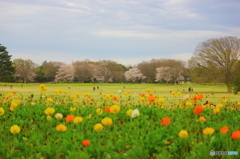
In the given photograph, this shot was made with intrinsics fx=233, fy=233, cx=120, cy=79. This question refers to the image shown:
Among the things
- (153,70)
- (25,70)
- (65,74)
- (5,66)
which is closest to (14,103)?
(5,66)

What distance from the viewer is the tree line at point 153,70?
33312 millimetres

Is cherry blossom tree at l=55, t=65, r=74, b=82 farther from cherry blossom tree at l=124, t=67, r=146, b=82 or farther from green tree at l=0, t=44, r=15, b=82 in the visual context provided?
green tree at l=0, t=44, r=15, b=82

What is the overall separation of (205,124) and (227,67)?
31077 mm

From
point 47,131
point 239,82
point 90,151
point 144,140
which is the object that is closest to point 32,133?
point 47,131

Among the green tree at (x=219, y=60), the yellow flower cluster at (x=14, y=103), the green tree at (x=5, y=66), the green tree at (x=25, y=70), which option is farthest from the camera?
the green tree at (x=25, y=70)

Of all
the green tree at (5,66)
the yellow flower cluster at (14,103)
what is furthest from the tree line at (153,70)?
the yellow flower cluster at (14,103)

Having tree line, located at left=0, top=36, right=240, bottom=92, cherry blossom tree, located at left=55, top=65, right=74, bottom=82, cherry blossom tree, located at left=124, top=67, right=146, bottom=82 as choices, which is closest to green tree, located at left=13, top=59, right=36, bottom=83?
tree line, located at left=0, top=36, right=240, bottom=92

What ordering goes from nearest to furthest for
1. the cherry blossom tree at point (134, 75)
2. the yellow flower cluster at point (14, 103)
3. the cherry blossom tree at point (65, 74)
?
the yellow flower cluster at point (14, 103)
the cherry blossom tree at point (65, 74)
the cherry blossom tree at point (134, 75)

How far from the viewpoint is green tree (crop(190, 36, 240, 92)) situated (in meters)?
33.0

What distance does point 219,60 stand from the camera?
33.5 meters

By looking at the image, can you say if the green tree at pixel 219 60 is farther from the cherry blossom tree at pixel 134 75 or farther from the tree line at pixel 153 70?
the cherry blossom tree at pixel 134 75

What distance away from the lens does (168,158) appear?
3340 millimetres

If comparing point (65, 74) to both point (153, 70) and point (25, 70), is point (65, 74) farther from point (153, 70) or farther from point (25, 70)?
point (153, 70)

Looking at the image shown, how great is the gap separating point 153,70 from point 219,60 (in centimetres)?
6185
